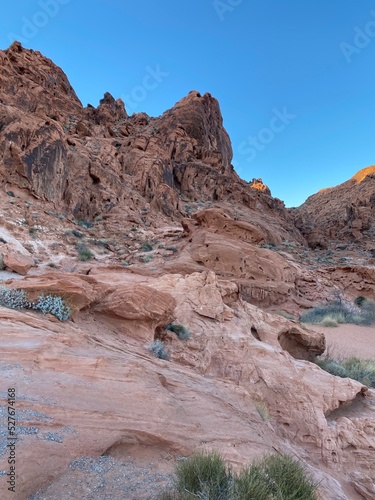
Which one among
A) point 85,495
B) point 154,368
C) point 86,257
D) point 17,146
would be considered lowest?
point 85,495

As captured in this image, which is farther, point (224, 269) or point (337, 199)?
point (337, 199)

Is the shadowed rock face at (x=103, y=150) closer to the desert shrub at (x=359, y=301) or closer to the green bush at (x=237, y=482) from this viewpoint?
the desert shrub at (x=359, y=301)

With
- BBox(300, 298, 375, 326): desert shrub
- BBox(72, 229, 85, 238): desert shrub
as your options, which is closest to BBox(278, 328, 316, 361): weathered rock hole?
BBox(300, 298, 375, 326): desert shrub

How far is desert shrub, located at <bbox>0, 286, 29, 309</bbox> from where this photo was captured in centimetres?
443

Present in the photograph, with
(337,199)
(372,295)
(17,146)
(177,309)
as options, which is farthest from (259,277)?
(337,199)

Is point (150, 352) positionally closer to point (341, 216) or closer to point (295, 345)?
point (295, 345)

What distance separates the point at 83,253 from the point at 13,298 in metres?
12.6

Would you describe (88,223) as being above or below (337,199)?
below

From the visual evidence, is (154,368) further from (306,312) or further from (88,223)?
(88,223)

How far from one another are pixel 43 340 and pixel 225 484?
2.46 m

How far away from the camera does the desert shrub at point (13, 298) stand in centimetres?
443

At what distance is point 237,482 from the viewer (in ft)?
7.28

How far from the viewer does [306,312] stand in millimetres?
15961

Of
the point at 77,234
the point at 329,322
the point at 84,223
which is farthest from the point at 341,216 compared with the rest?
the point at 77,234
